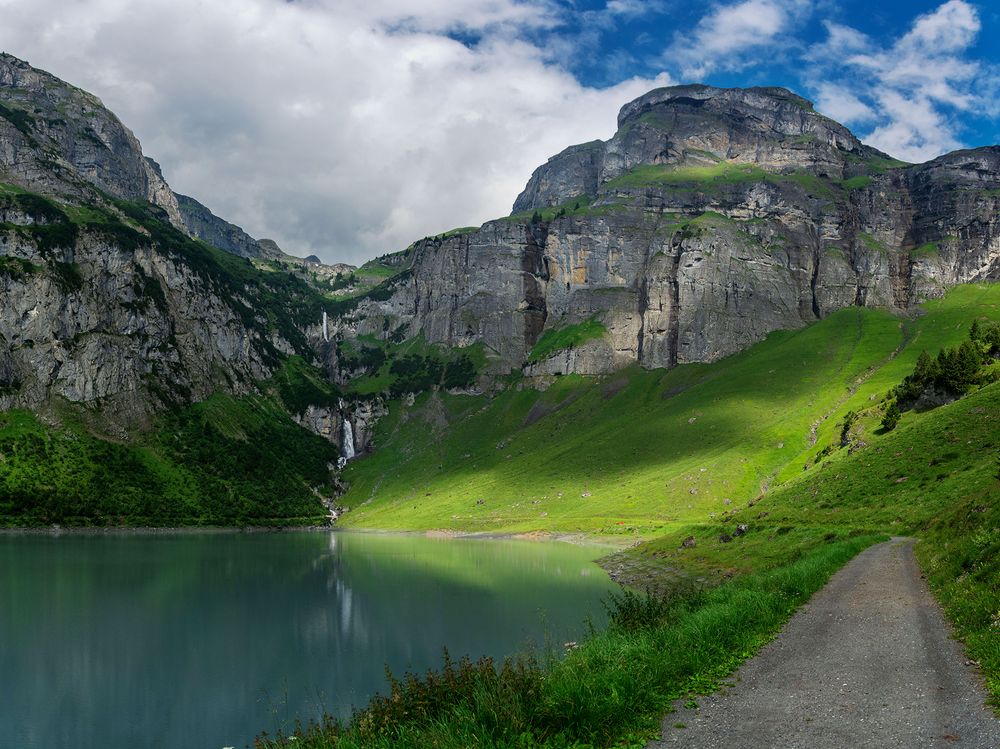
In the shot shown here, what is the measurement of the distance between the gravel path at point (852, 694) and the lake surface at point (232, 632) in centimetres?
1561

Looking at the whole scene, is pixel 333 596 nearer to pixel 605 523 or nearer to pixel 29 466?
pixel 605 523

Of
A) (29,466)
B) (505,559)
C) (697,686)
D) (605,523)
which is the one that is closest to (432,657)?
(697,686)

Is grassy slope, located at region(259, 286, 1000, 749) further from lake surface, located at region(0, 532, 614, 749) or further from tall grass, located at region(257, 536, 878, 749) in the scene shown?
lake surface, located at region(0, 532, 614, 749)

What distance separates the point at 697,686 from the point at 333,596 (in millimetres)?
59416

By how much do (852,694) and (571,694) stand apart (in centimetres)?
611

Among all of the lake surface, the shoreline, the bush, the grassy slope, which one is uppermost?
the bush

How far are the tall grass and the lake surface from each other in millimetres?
12736

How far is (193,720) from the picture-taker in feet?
104

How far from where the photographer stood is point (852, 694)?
13.7 m

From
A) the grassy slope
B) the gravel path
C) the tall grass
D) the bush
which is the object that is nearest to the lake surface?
the grassy slope

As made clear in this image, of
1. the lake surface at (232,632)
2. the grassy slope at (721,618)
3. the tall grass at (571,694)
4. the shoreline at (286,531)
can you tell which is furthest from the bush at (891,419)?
→ the tall grass at (571,694)

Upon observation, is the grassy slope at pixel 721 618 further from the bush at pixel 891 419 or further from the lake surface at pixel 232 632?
the bush at pixel 891 419

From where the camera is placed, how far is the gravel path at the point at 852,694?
11.3 meters

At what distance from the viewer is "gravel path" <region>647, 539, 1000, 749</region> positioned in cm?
1128
